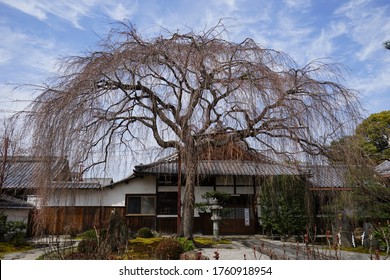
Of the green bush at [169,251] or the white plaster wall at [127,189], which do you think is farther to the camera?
the white plaster wall at [127,189]

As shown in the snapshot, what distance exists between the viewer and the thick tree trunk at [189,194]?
6.51 metres

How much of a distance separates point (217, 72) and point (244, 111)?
924mm

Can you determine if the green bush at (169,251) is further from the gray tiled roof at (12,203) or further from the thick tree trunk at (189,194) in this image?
the gray tiled roof at (12,203)

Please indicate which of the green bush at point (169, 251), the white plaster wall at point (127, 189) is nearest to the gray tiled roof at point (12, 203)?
the white plaster wall at point (127, 189)

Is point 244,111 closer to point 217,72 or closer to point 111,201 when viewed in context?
point 217,72

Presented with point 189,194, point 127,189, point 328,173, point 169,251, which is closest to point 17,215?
point 127,189

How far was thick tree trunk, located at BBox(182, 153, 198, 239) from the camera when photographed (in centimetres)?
651

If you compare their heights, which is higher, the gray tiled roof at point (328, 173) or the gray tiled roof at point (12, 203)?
the gray tiled roof at point (328, 173)

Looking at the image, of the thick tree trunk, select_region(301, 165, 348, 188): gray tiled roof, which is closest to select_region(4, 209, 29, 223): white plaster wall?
the thick tree trunk

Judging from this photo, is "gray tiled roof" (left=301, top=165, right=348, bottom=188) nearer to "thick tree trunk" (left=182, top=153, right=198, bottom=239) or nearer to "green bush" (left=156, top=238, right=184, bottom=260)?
"thick tree trunk" (left=182, top=153, right=198, bottom=239)

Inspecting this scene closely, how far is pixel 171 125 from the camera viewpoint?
237 inches

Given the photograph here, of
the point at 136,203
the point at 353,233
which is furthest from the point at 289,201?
the point at 136,203

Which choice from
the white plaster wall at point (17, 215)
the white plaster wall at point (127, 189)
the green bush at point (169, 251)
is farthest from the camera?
the white plaster wall at point (127, 189)

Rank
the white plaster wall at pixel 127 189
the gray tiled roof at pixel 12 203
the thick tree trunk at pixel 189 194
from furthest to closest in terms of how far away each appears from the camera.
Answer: the white plaster wall at pixel 127 189
the gray tiled roof at pixel 12 203
the thick tree trunk at pixel 189 194
